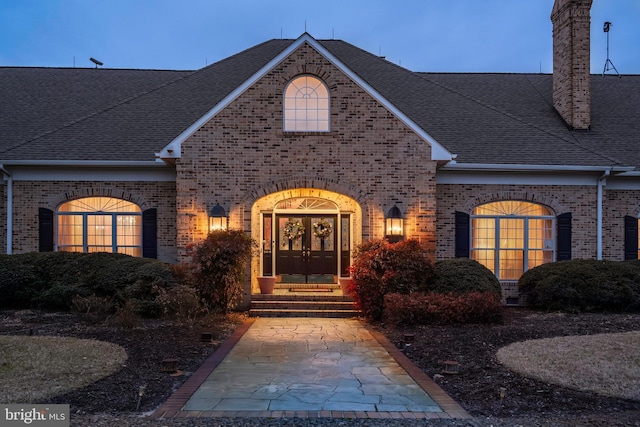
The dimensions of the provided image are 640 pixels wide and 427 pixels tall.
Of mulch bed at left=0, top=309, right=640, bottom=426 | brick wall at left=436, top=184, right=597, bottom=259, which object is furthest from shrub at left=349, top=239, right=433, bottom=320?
brick wall at left=436, top=184, right=597, bottom=259

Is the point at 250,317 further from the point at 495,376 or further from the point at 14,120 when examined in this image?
the point at 14,120

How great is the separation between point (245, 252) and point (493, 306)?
565 cm

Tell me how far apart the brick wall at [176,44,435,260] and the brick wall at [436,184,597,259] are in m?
1.49

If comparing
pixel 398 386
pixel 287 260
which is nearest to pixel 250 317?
pixel 287 260

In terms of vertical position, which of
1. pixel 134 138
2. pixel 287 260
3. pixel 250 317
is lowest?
pixel 250 317

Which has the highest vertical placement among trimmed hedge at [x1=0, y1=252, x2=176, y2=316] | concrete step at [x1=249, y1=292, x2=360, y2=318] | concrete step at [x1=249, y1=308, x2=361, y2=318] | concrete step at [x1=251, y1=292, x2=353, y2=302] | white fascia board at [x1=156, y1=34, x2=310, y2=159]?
white fascia board at [x1=156, y1=34, x2=310, y2=159]

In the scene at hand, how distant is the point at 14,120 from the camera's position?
1661 cm

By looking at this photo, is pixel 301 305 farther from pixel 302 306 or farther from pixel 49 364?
pixel 49 364

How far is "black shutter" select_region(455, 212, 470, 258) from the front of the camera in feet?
47.9

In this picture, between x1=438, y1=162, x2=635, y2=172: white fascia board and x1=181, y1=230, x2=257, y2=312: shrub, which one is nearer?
x1=181, y1=230, x2=257, y2=312: shrub

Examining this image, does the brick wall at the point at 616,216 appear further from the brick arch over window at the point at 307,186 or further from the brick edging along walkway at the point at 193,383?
the brick edging along walkway at the point at 193,383

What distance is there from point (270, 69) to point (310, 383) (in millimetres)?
8589

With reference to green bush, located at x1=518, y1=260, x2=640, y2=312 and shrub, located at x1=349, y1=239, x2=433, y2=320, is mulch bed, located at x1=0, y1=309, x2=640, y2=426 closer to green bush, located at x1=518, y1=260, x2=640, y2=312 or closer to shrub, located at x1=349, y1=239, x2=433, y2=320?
green bush, located at x1=518, y1=260, x2=640, y2=312

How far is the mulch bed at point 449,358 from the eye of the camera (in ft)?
19.2
